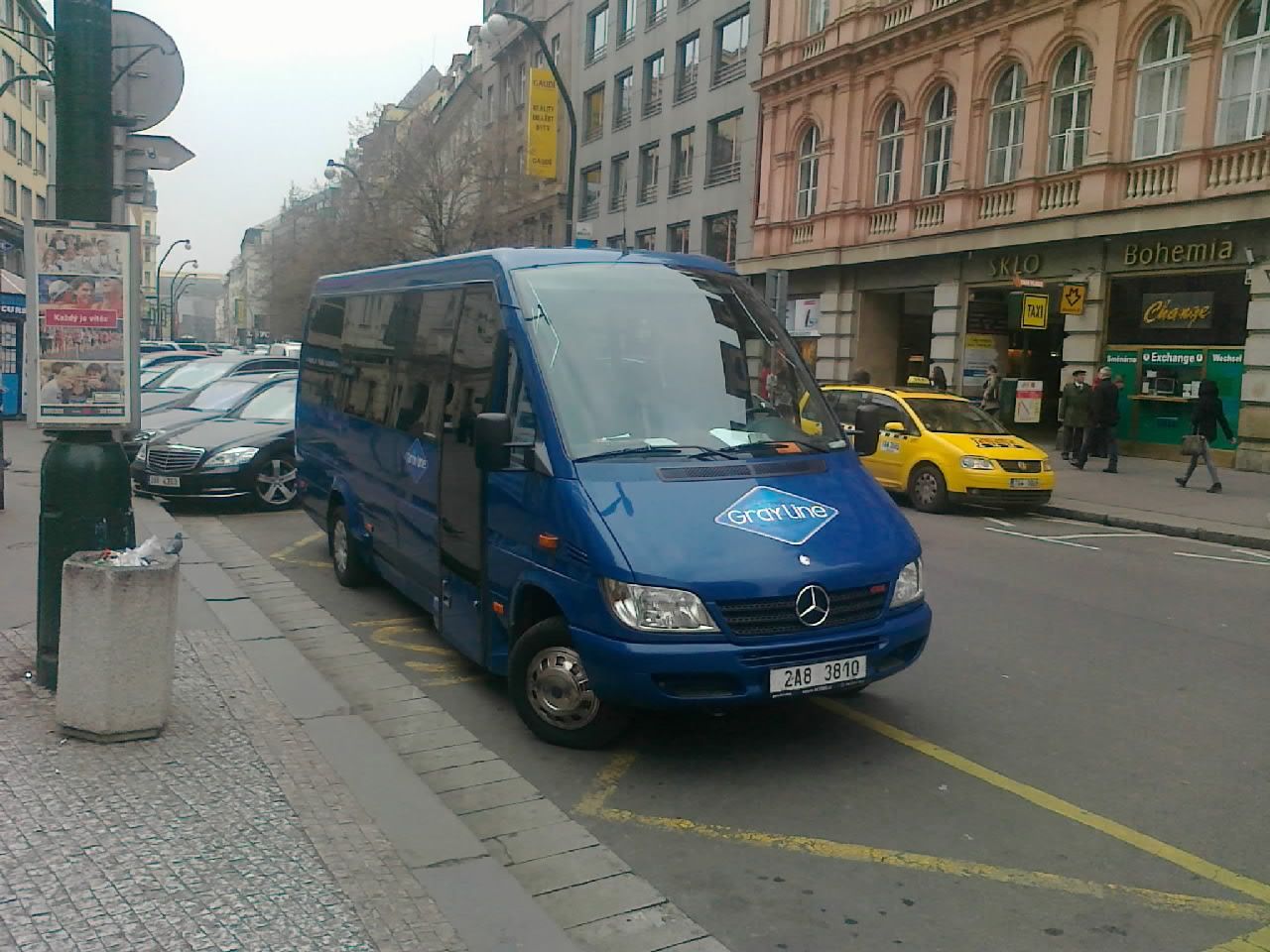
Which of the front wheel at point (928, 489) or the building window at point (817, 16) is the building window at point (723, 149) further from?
the front wheel at point (928, 489)

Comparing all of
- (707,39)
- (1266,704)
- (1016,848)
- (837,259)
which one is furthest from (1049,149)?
(1016,848)

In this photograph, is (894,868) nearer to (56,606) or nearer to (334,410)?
(56,606)

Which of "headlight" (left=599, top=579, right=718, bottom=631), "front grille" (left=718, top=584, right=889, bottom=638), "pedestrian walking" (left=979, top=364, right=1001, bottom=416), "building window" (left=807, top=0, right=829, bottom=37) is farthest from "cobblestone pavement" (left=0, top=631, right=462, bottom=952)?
"building window" (left=807, top=0, right=829, bottom=37)

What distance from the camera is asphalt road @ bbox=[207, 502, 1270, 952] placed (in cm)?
393

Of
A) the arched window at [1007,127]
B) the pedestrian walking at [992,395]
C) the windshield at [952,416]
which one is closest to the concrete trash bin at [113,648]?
the windshield at [952,416]

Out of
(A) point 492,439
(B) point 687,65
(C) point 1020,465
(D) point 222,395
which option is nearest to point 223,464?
(D) point 222,395

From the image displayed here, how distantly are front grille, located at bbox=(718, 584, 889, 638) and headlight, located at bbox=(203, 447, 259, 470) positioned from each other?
373 inches

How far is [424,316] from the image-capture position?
727 cm

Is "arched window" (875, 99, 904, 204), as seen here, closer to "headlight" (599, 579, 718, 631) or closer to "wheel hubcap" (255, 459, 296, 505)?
"wheel hubcap" (255, 459, 296, 505)

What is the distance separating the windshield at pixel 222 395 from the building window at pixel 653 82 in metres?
26.5

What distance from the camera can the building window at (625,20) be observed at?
41875 mm

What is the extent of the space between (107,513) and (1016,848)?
14.1 feet

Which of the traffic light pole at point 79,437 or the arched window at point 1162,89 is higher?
the arched window at point 1162,89

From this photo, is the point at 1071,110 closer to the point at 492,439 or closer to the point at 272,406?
the point at 272,406
